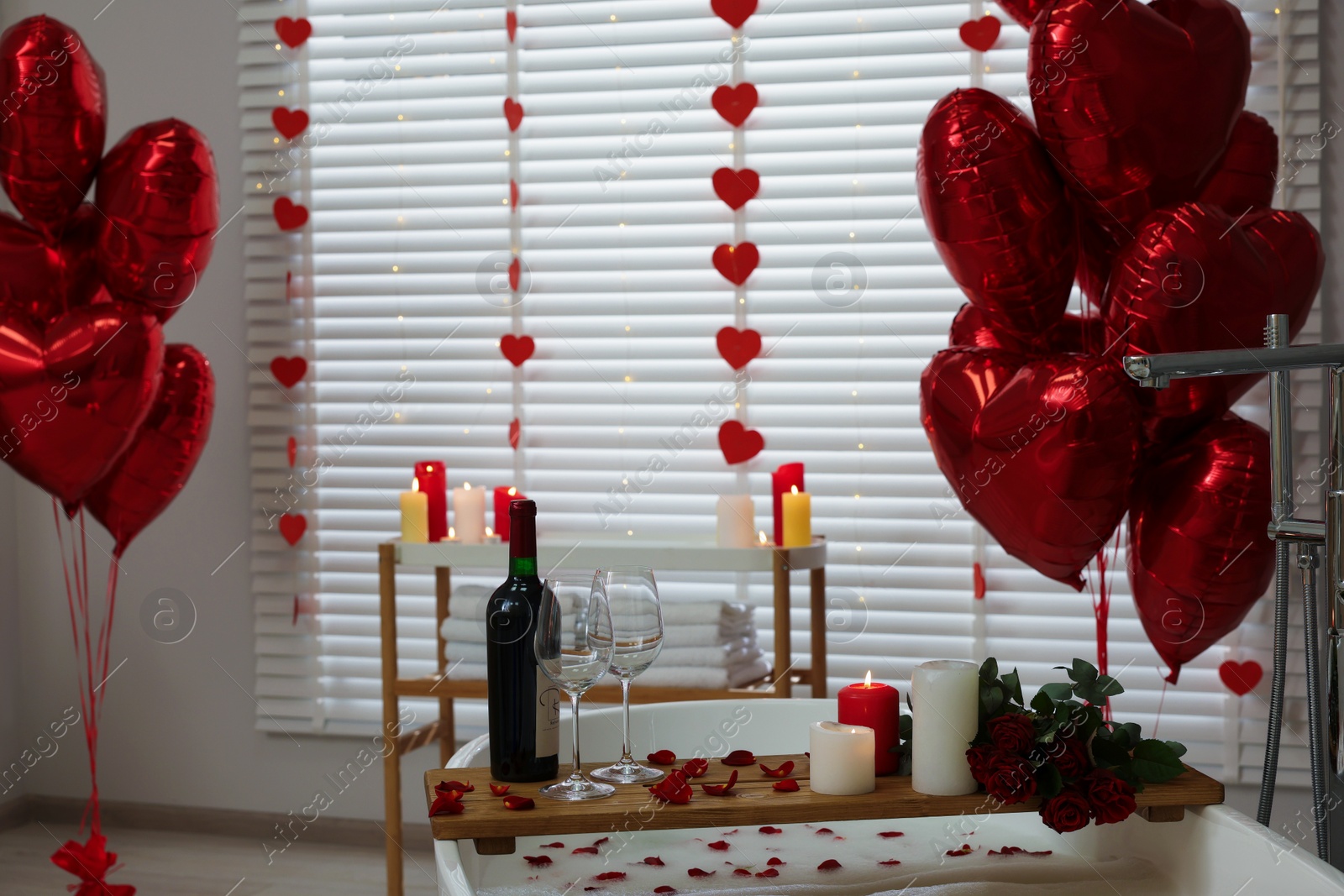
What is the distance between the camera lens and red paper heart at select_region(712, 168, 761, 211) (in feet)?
7.77

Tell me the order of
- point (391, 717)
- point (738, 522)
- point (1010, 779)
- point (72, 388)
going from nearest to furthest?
point (1010, 779)
point (72, 388)
point (738, 522)
point (391, 717)

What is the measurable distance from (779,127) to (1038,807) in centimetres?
175

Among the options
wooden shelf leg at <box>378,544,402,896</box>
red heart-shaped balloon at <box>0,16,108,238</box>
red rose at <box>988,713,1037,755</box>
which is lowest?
wooden shelf leg at <box>378,544,402,896</box>

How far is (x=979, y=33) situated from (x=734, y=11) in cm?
50

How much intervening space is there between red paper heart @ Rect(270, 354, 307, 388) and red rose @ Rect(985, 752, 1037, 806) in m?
2.05

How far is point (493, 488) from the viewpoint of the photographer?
97.3 inches

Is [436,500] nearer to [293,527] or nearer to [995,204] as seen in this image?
[293,527]

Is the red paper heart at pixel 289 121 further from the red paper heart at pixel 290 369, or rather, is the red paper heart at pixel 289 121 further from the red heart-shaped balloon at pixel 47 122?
the red heart-shaped balloon at pixel 47 122

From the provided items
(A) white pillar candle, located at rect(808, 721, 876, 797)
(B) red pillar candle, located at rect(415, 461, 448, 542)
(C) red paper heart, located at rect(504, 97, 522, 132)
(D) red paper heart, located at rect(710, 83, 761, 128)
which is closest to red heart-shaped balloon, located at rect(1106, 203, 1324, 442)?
(A) white pillar candle, located at rect(808, 721, 876, 797)

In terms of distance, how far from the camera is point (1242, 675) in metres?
2.13

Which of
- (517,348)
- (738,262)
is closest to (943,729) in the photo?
(738,262)

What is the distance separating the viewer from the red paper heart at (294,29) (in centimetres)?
255

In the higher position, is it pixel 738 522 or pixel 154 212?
pixel 154 212

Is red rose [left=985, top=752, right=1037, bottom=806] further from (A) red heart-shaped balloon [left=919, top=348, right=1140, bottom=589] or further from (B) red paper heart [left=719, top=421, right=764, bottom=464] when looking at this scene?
(B) red paper heart [left=719, top=421, right=764, bottom=464]
